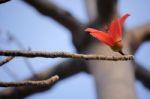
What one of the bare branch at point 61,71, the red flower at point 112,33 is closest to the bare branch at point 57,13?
the bare branch at point 61,71

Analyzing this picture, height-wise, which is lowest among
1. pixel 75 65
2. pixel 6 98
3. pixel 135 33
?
pixel 6 98

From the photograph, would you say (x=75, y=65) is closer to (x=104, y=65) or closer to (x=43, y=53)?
(x=104, y=65)

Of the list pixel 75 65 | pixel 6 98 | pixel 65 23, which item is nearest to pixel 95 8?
pixel 65 23

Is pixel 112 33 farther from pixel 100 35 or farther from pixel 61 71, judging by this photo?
pixel 61 71

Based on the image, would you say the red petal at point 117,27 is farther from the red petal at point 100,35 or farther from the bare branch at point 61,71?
the bare branch at point 61,71

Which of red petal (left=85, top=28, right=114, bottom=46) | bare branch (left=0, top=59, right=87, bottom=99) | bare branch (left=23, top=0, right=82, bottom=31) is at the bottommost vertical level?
bare branch (left=0, top=59, right=87, bottom=99)

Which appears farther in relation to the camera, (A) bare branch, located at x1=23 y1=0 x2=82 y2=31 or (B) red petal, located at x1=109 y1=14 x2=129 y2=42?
(A) bare branch, located at x1=23 y1=0 x2=82 y2=31

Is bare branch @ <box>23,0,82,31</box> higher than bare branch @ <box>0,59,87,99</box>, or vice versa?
bare branch @ <box>23,0,82,31</box>

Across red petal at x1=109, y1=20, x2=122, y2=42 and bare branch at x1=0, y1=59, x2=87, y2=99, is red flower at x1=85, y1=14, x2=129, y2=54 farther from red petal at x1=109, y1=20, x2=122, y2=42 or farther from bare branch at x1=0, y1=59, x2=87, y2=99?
bare branch at x1=0, y1=59, x2=87, y2=99

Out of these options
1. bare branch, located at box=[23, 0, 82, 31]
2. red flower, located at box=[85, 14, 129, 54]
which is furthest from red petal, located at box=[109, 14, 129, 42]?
bare branch, located at box=[23, 0, 82, 31]
